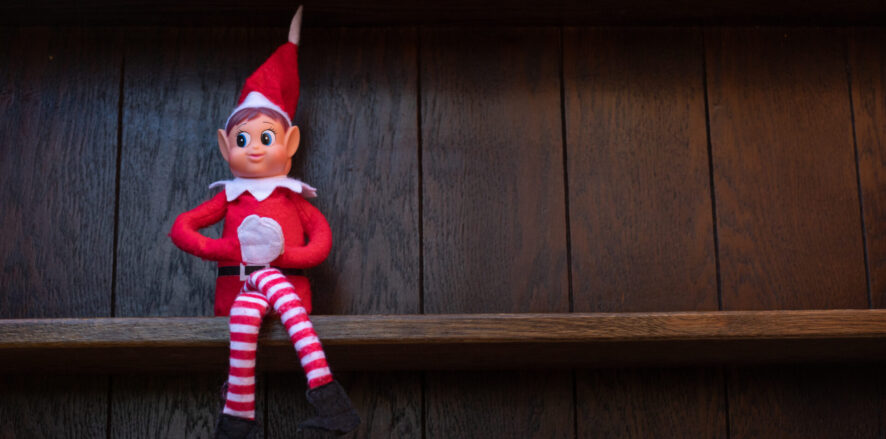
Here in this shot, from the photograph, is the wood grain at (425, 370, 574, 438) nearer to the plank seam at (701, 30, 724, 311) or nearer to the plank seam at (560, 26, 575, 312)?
the plank seam at (560, 26, 575, 312)

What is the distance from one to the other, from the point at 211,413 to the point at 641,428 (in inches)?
20.5

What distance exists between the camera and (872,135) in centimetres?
101

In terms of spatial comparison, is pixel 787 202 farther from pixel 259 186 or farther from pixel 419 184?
pixel 259 186

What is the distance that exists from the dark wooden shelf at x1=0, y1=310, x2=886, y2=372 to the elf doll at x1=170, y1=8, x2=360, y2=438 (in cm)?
3

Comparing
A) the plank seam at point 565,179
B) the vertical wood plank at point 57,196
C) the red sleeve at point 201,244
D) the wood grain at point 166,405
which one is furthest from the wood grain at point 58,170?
the plank seam at point 565,179

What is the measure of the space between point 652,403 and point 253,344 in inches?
20.3

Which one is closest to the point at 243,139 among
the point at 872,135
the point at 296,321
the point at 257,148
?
the point at 257,148

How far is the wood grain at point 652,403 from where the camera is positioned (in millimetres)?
957

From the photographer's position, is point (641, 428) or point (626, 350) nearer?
point (626, 350)

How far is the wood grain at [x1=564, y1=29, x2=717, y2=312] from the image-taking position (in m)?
0.97

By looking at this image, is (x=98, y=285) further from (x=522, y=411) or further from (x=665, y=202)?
(x=665, y=202)

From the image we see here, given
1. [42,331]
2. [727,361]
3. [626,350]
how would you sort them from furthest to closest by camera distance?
[727,361]
[626,350]
[42,331]

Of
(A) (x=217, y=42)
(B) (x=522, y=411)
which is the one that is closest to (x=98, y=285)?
(A) (x=217, y=42)

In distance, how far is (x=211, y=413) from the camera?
931 mm
